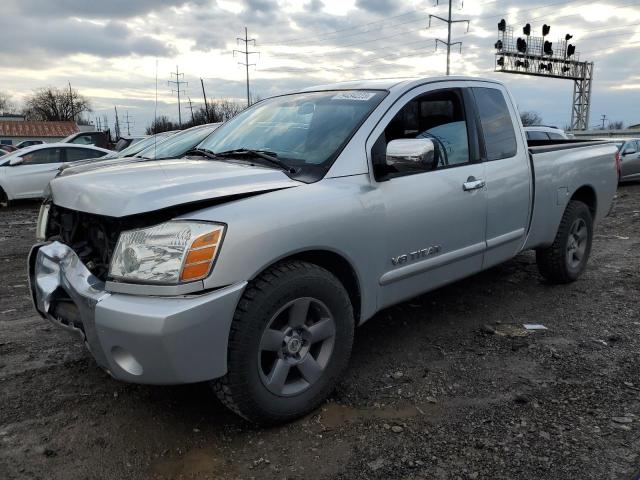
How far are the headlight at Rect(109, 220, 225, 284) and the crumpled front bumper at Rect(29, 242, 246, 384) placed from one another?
0.09 metres

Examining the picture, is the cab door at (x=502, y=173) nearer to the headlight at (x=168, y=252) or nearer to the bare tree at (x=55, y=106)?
the headlight at (x=168, y=252)

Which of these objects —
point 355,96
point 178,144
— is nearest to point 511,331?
point 355,96

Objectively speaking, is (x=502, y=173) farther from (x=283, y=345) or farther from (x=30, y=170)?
(x=30, y=170)

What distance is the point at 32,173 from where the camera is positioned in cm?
1252

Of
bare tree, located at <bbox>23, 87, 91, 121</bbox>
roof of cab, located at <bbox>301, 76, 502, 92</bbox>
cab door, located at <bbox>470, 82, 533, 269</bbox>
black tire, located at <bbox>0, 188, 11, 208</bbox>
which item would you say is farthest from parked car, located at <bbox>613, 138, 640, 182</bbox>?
bare tree, located at <bbox>23, 87, 91, 121</bbox>

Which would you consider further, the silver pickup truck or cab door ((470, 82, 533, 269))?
cab door ((470, 82, 533, 269))

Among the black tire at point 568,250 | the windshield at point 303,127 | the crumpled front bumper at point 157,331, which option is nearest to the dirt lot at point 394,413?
the crumpled front bumper at point 157,331

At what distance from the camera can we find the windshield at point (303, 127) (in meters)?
3.25

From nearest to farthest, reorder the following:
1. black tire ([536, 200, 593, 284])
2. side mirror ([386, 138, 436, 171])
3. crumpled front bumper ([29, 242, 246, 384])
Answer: crumpled front bumper ([29, 242, 246, 384])
side mirror ([386, 138, 436, 171])
black tire ([536, 200, 593, 284])

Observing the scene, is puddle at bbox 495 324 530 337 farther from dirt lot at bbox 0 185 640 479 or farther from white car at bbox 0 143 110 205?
white car at bbox 0 143 110 205

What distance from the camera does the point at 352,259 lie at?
118 inches

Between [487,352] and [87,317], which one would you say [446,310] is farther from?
[87,317]

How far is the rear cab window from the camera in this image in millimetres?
Result: 4141

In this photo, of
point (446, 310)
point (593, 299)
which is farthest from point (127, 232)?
point (593, 299)
